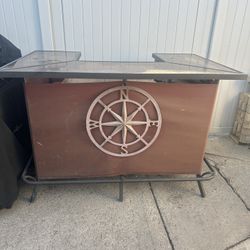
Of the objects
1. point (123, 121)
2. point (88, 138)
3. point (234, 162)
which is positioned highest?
point (123, 121)

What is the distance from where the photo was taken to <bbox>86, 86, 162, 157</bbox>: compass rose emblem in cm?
169

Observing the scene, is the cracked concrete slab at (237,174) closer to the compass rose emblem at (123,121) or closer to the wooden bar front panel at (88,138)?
the wooden bar front panel at (88,138)

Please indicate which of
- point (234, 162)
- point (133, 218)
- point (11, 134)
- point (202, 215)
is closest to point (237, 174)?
point (234, 162)

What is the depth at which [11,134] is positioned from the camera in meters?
1.81

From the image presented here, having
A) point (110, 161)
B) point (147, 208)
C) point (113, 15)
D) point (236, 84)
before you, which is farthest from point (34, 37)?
point (236, 84)

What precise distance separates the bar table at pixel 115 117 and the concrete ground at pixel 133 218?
0.13 m

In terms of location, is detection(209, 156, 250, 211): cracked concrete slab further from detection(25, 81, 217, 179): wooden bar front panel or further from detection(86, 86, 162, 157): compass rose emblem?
detection(86, 86, 162, 157): compass rose emblem

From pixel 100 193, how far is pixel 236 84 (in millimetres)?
1941

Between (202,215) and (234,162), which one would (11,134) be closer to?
(202,215)

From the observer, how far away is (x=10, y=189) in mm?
1754

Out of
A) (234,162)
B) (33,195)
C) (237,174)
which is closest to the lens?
(33,195)

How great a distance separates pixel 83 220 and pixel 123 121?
29.5 inches

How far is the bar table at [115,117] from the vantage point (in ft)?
5.35

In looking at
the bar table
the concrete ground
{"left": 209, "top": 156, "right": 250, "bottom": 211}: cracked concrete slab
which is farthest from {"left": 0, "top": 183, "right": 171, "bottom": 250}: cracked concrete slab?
{"left": 209, "top": 156, "right": 250, "bottom": 211}: cracked concrete slab
